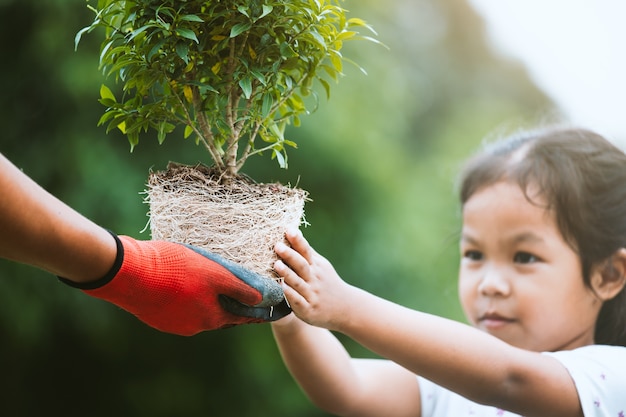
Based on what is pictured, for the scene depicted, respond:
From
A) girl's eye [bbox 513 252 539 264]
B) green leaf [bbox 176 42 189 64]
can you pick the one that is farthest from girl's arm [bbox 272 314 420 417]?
green leaf [bbox 176 42 189 64]

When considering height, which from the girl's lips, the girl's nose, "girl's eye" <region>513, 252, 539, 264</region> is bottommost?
the girl's lips

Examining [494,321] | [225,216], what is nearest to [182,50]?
[225,216]

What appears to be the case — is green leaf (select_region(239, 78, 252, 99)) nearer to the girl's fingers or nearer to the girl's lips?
the girl's fingers

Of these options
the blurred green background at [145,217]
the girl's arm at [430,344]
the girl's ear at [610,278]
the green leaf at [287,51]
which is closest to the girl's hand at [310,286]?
the girl's arm at [430,344]

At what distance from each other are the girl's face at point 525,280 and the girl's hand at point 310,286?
615 mm

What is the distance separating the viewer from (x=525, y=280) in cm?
177

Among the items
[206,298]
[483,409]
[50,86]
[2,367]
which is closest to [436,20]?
[50,86]

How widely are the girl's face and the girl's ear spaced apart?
3 centimetres

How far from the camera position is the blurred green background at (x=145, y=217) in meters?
3.09

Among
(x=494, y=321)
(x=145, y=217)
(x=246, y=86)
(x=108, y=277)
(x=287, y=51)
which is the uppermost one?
(x=145, y=217)

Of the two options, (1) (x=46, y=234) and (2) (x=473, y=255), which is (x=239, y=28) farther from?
(2) (x=473, y=255)

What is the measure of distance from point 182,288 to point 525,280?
3.22 ft

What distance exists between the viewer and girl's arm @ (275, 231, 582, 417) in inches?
52.1

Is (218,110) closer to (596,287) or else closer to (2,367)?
(596,287)
